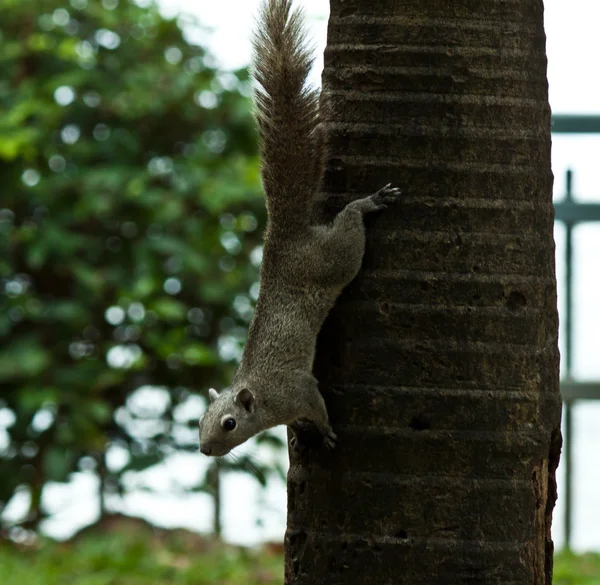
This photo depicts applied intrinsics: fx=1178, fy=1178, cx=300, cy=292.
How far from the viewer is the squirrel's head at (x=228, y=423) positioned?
2.96 m

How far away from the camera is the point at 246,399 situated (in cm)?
296

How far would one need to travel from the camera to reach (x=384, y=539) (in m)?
2.77

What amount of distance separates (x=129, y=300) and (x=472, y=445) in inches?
141

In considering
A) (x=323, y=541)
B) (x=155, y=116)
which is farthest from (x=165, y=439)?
(x=323, y=541)

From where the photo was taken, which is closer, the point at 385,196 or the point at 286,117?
the point at 385,196

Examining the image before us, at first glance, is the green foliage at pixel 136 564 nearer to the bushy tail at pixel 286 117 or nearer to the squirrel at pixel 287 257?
the squirrel at pixel 287 257

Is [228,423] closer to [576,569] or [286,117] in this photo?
[286,117]

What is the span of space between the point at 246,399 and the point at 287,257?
37 cm

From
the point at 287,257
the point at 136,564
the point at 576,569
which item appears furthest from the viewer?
the point at 136,564

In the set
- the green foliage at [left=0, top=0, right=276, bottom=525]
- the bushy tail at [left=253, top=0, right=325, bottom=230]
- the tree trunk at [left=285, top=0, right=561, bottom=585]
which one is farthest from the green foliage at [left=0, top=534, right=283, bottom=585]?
the bushy tail at [left=253, top=0, right=325, bottom=230]

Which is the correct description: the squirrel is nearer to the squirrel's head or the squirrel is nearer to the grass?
the squirrel's head

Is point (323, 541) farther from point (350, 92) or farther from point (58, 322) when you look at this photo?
point (58, 322)

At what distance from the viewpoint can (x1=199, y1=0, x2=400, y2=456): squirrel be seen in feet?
9.27

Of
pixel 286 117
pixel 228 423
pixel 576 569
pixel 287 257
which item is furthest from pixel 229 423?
pixel 576 569
